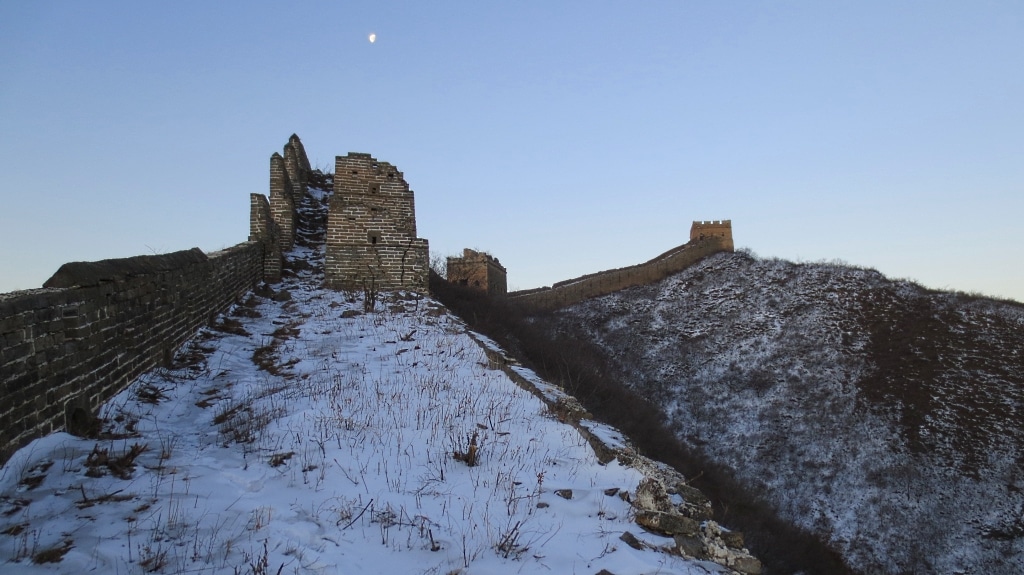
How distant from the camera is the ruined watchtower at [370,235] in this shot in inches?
462

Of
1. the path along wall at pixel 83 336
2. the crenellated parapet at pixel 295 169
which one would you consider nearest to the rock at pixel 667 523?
the path along wall at pixel 83 336

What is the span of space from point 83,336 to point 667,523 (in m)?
5.14

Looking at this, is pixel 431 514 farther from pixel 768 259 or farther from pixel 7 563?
pixel 768 259

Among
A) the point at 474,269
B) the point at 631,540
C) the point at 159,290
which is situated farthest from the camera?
the point at 474,269

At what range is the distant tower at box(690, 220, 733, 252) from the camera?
119 feet

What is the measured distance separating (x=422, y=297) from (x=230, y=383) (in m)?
5.22

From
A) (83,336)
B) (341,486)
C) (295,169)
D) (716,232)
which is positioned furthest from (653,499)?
(716,232)

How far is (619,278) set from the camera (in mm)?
33312

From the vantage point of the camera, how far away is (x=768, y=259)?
32.3m

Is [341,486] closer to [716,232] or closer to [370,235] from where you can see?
[370,235]

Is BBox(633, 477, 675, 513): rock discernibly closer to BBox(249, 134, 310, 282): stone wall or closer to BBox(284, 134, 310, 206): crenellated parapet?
BBox(249, 134, 310, 282): stone wall

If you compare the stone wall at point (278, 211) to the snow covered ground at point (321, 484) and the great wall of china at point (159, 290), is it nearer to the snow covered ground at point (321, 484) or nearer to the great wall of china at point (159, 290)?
the great wall of china at point (159, 290)

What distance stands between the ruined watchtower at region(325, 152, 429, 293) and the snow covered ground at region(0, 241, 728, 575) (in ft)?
16.3

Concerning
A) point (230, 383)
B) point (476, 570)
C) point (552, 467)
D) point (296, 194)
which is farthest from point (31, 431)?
point (296, 194)
